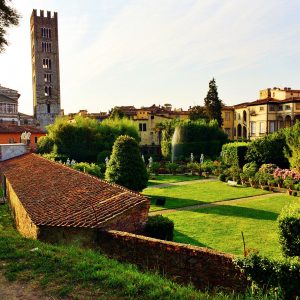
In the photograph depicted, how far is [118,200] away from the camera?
10.8 metres

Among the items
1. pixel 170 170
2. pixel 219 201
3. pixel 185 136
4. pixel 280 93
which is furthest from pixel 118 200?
pixel 280 93

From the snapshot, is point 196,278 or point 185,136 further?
point 185,136

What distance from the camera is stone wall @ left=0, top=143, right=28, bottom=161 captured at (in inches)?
1123

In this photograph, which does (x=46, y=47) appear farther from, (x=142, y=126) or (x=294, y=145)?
(x=294, y=145)

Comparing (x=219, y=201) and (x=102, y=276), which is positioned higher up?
(x=102, y=276)

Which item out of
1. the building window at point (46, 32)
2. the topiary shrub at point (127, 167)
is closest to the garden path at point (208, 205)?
the topiary shrub at point (127, 167)

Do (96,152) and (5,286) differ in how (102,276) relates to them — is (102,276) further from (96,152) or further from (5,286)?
(96,152)

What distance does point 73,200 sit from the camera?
439 inches

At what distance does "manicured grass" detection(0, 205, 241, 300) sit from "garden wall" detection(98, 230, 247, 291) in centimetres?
59

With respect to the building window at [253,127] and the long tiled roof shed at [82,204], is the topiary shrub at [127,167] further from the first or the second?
the building window at [253,127]

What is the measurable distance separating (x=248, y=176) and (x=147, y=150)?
33512 millimetres

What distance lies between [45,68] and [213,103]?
149 feet

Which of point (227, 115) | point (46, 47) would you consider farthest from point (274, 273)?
point (46, 47)

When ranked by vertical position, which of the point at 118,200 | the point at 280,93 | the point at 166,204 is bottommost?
the point at 166,204
